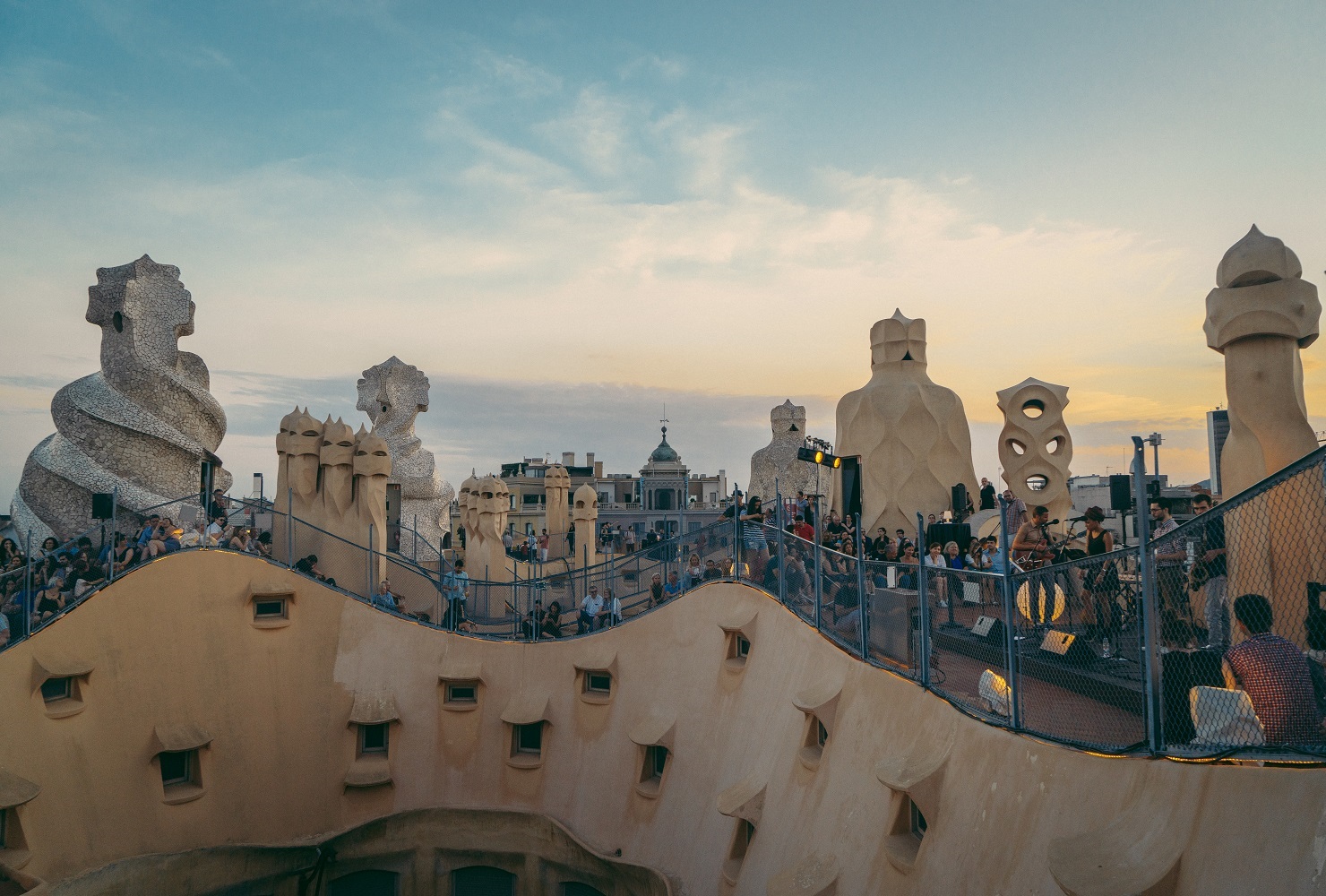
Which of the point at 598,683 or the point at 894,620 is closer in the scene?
the point at 894,620

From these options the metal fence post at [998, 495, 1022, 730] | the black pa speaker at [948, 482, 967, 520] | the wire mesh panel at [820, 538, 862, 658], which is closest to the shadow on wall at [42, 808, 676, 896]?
the wire mesh panel at [820, 538, 862, 658]

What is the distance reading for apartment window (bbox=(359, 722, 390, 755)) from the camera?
14.3 metres

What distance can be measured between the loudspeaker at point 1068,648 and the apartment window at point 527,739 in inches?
380

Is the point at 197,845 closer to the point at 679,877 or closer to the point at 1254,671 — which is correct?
the point at 679,877

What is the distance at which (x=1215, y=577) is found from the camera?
482 centimetres

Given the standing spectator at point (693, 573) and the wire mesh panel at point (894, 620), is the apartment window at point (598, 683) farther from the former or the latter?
the wire mesh panel at point (894, 620)

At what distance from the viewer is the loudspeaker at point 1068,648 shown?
6.31 m

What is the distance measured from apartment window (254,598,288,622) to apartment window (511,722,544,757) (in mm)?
4143

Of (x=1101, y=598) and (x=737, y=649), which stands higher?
(x=1101, y=598)

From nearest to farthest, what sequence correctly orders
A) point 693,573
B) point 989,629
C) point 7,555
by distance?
1. point 989,629
2. point 693,573
3. point 7,555

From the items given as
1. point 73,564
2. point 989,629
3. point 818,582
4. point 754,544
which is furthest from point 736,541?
point 73,564

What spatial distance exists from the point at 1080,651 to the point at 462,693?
10.7 meters

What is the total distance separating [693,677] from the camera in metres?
12.5

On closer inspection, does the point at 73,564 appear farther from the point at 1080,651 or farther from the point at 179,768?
the point at 1080,651
